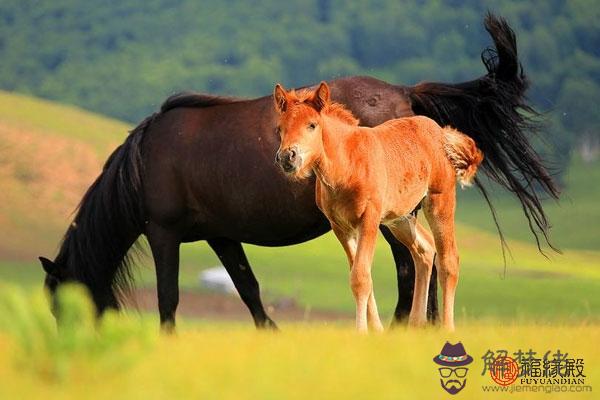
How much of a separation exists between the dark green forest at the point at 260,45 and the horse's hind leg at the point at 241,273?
2831 inches

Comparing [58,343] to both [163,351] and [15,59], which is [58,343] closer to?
[163,351]

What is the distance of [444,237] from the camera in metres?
8.68

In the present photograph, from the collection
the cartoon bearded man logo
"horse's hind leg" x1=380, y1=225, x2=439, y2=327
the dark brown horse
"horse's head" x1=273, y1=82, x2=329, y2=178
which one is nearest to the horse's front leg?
"horse's head" x1=273, y1=82, x2=329, y2=178

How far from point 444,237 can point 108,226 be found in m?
3.50

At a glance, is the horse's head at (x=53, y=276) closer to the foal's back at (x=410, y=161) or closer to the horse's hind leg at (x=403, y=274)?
the horse's hind leg at (x=403, y=274)

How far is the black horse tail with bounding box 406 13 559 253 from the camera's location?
1043 centimetres

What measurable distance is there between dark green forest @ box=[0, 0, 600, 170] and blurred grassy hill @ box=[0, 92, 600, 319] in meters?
45.6

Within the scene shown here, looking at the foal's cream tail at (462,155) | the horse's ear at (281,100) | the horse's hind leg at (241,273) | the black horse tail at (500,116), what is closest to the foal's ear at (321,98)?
the horse's ear at (281,100)

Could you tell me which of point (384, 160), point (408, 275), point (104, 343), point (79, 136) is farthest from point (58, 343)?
point (79, 136)

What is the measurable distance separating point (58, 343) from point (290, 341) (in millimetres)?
2101

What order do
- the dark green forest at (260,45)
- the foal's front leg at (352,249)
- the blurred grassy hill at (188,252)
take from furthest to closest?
the dark green forest at (260,45) < the blurred grassy hill at (188,252) < the foal's front leg at (352,249)

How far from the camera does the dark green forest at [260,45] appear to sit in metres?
87.6

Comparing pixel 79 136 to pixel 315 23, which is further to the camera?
pixel 315 23

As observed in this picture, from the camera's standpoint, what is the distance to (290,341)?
7.27 meters
